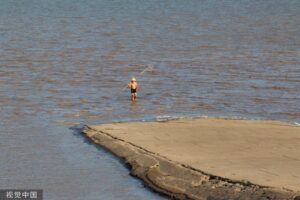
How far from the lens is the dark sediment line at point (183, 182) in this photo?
76.2ft

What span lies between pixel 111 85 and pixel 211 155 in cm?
1895

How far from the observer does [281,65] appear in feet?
177

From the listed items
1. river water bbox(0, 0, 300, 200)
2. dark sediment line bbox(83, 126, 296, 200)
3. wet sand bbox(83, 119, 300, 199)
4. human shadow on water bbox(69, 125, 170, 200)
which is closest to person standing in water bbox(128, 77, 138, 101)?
river water bbox(0, 0, 300, 200)

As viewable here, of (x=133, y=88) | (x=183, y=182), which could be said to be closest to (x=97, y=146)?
(x=183, y=182)

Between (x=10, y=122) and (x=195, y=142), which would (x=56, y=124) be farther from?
(x=195, y=142)

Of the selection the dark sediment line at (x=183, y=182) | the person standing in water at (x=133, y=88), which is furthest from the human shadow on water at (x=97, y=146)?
the person standing in water at (x=133, y=88)

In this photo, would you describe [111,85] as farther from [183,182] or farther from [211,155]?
[183,182]

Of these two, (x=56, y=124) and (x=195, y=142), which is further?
(x=56, y=124)

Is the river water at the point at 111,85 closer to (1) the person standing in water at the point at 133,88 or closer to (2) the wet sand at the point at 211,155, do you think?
(1) the person standing in water at the point at 133,88

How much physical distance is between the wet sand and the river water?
75cm

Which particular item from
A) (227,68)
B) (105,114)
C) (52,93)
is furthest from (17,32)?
(105,114)

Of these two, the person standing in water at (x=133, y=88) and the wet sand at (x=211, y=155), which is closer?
the wet sand at (x=211, y=155)

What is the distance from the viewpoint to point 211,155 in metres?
27.8

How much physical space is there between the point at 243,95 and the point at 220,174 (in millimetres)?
17953
